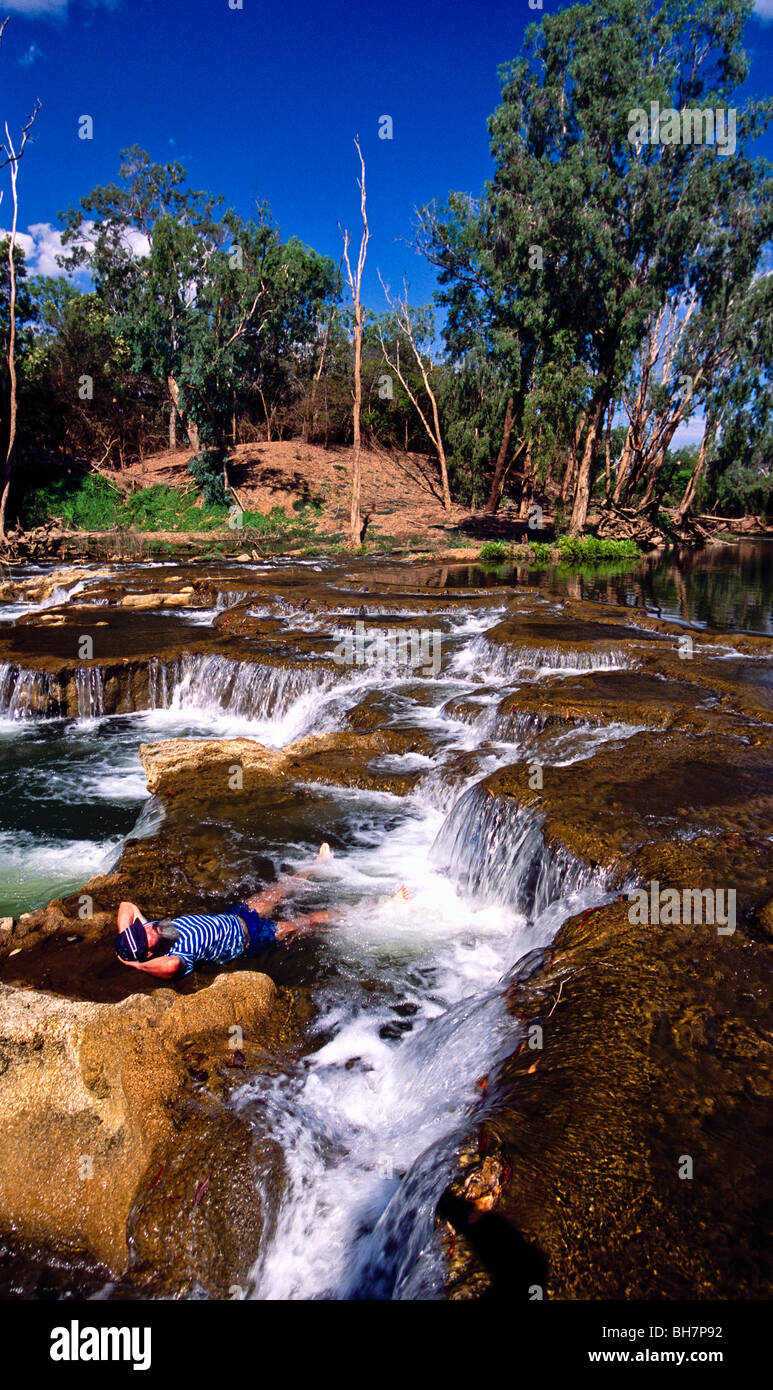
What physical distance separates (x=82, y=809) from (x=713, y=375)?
104 ft

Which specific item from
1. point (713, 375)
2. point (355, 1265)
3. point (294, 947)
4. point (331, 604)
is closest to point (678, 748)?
point (294, 947)

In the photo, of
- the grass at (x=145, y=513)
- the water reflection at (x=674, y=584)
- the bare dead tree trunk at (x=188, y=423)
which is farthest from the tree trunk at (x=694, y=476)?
A: the bare dead tree trunk at (x=188, y=423)

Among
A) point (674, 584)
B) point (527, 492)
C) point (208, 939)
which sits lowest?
point (208, 939)

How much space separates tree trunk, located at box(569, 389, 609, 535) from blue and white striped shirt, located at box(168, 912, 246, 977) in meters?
25.4

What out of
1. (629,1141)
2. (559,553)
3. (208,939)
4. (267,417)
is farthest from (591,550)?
(629,1141)

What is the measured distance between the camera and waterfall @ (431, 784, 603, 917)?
5.31 metres

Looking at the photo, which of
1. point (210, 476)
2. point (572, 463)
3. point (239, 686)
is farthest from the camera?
point (572, 463)

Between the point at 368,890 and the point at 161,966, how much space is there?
80.1 inches

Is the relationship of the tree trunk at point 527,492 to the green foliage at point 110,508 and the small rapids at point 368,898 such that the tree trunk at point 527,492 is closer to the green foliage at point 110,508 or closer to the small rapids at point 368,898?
the green foliage at point 110,508

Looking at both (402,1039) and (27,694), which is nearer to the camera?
(402,1039)

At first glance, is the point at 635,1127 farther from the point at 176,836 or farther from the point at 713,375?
the point at 713,375

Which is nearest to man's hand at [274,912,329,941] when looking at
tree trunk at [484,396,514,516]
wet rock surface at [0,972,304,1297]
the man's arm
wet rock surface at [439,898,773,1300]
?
the man's arm

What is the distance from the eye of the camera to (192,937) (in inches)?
189

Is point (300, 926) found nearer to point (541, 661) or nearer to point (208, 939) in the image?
point (208, 939)
